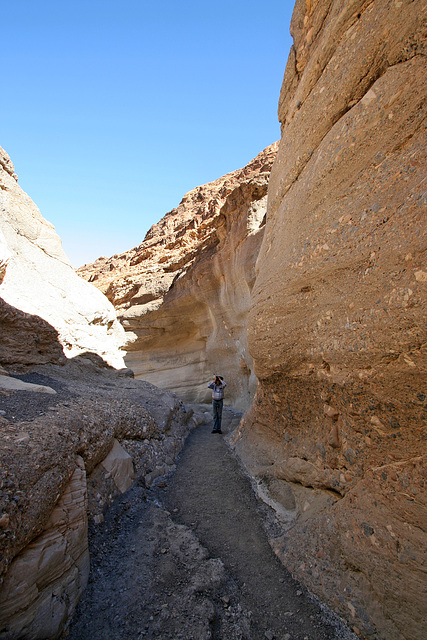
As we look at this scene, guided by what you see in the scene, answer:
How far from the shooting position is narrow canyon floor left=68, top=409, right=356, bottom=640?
2006 millimetres

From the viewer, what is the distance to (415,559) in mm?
1880

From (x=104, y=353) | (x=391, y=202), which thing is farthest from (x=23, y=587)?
(x=104, y=353)

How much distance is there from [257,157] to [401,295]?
1596 cm

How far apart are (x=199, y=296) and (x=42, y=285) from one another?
19.3ft

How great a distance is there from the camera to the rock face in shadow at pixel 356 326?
201 centimetres

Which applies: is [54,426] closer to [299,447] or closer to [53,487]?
[53,487]

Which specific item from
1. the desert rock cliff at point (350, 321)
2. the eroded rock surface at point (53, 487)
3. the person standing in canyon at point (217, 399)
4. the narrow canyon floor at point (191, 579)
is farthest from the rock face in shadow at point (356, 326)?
the person standing in canyon at point (217, 399)

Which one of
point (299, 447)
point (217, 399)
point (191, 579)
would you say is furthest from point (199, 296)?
point (191, 579)

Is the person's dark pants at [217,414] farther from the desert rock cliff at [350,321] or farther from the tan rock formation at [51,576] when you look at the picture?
the tan rock formation at [51,576]

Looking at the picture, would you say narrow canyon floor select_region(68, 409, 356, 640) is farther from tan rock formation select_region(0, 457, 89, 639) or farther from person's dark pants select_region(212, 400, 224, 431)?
person's dark pants select_region(212, 400, 224, 431)

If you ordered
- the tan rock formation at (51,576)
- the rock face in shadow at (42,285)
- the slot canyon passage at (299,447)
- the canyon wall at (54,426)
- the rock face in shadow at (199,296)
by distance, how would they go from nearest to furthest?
the tan rock formation at (51,576) < the canyon wall at (54,426) < the slot canyon passage at (299,447) < the rock face in shadow at (42,285) < the rock face in shadow at (199,296)

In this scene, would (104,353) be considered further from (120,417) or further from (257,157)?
(257,157)

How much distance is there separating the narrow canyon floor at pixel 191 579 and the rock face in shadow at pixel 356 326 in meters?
0.22

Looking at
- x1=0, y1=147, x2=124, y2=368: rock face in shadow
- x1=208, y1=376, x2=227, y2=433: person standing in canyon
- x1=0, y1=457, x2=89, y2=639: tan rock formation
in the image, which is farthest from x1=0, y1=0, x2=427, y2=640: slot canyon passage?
x1=208, y1=376, x2=227, y2=433: person standing in canyon
